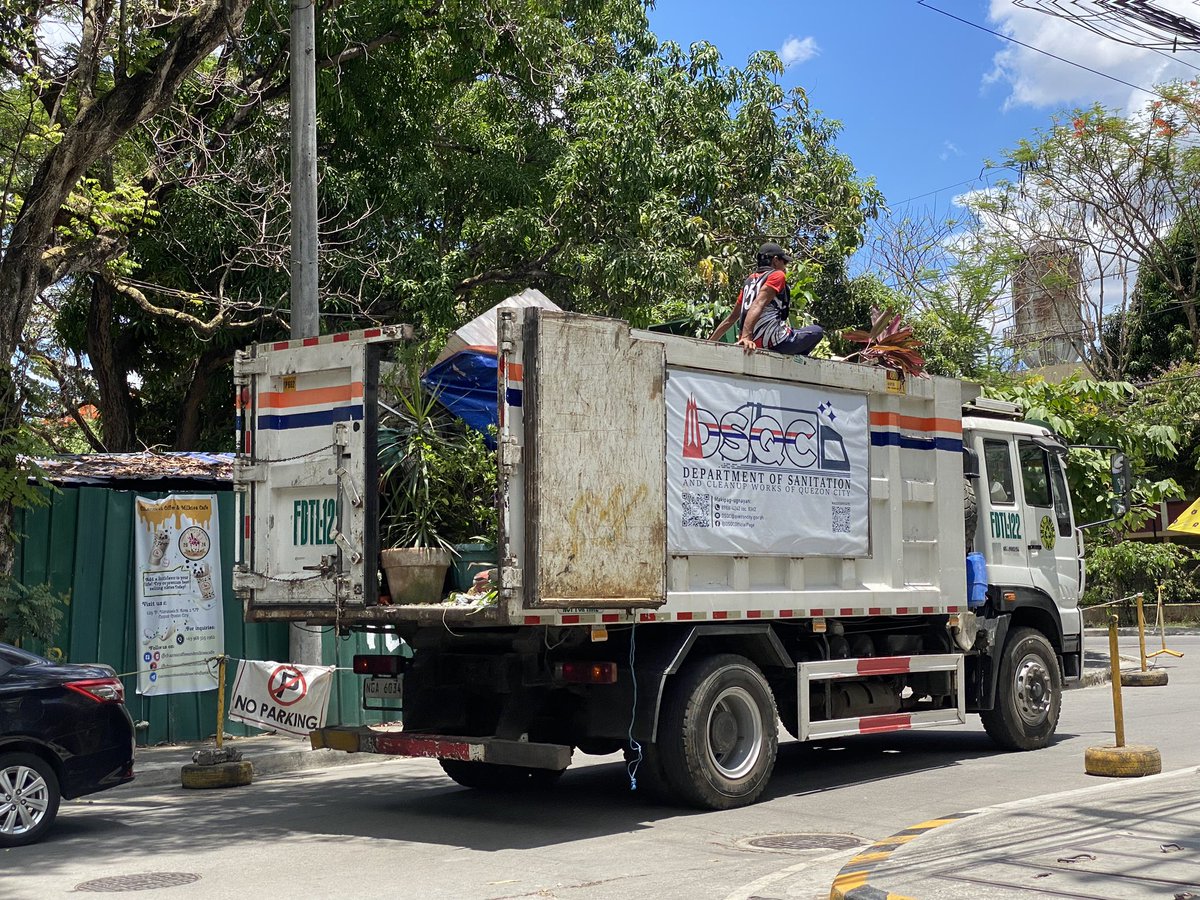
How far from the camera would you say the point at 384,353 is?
952cm

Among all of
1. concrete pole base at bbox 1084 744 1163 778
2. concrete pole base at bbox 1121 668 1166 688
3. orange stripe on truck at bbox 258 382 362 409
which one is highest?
orange stripe on truck at bbox 258 382 362 409

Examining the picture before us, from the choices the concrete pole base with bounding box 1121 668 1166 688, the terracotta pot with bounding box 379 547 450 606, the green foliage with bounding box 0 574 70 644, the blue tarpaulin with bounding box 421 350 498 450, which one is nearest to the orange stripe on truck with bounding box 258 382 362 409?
the blue tarpaulin with bounding box 421 350 498 450

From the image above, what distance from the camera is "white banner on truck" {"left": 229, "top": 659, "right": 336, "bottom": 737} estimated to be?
10.9 meters

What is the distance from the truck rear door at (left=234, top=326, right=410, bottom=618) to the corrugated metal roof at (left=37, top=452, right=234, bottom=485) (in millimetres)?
4203

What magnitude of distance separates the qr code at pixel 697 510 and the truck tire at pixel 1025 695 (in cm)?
398

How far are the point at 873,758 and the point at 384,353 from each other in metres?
5.79

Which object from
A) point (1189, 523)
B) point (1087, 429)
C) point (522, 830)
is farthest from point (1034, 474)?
point (1189, 523)

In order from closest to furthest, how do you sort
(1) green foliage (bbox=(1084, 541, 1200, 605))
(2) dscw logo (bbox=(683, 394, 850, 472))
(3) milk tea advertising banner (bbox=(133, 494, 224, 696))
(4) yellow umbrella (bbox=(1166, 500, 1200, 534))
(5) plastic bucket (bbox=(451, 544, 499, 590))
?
(5) plastic bucket (bbox=(451, 544, 499, 590)) < (2) dscw logo (bbox=(683, 394, 850, 472)) < (3) milk tea advertising banner (bbox=(133, 494, 224, 696)) < (4) yellow umbrella (bbox=(1166, 500, 1200, 534)) < (1) green foliage (bbox=(1084, 541, 1200, 605))

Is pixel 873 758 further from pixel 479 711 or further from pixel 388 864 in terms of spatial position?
pixel 388 864

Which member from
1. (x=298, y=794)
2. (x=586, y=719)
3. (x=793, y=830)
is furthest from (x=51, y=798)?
(x=793, y=830)

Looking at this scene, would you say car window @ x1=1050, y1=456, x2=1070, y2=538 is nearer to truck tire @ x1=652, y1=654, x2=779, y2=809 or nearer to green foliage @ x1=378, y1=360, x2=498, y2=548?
truck tire @ x1=652, y1=654, x2=779, y2=809

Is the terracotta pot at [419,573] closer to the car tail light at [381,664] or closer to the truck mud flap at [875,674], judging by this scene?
the car tail light at [381,664]

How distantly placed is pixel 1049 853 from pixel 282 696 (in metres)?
6.78

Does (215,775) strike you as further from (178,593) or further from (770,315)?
(770,315)
